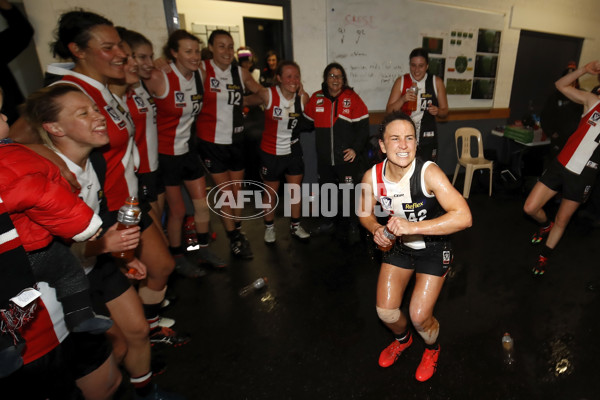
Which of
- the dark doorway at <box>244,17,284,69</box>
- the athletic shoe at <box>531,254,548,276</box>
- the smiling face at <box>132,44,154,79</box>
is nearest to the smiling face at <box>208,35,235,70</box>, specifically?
the smiling face at <box>132,44,154,79</box>

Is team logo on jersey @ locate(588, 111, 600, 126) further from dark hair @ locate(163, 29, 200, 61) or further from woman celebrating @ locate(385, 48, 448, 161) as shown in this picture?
dark hair @ locate(163, 29, 200, 61)

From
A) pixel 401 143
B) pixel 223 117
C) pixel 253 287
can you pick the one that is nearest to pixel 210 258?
pixel 253 287

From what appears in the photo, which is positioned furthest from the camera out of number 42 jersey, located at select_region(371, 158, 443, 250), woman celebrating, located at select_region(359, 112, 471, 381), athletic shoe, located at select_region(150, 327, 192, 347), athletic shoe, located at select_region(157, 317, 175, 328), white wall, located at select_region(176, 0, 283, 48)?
white wall, located at select_region(176, 0, 283, 48)

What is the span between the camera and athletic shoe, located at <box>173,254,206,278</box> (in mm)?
3502

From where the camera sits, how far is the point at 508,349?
8.13 ft

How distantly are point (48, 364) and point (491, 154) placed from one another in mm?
7656

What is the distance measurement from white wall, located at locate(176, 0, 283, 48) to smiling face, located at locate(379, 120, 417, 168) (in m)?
7.06

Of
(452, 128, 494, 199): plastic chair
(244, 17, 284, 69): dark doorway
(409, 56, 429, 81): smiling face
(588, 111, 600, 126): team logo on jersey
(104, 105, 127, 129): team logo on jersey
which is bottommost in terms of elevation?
(452, 128, 494, 199): plastic chair

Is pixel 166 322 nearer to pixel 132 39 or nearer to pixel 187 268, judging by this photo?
pixel 187 268

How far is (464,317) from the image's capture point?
2842 mm

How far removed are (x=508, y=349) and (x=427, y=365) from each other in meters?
0.72

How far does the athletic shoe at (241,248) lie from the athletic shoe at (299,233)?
2.12ft

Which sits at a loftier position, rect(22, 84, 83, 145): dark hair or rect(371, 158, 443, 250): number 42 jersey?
rect(22, 84, 83, 145): dark hair

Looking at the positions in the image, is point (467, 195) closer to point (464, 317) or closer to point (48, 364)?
point (464, 317)
